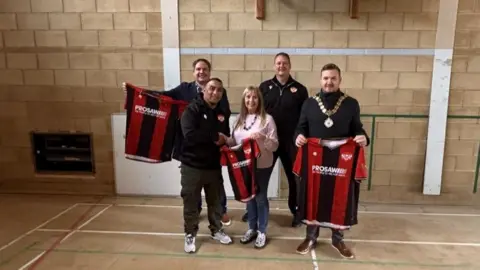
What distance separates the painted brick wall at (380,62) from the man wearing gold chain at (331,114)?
51.0 inches

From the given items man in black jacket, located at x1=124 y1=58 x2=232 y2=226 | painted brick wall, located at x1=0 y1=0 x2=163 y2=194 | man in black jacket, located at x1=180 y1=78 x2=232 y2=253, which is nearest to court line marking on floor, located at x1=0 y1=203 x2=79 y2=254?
painted brick wall, located at x1=0 y1=0 x2=163 y2=194

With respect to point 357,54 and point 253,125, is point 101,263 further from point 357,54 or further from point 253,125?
point 357,54

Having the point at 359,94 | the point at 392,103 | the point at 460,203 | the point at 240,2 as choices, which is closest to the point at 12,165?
the point at 240,2

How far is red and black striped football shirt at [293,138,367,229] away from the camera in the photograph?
289 centimetres

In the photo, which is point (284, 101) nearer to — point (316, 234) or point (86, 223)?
point (316, 234)

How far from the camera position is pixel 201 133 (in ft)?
9.57

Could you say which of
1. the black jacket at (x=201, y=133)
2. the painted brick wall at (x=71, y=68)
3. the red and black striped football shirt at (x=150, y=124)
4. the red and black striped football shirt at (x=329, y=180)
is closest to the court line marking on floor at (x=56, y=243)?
the painted brick wall at (x=71, y=68)

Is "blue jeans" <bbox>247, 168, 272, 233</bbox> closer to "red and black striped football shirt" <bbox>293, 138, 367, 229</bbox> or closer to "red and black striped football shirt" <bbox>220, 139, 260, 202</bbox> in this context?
"red and black striped football shirt" <bbox>220, 139, 260, 202</bbox>

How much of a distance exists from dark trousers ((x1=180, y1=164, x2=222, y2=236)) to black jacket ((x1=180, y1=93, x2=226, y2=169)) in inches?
2.4

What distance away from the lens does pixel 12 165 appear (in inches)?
182

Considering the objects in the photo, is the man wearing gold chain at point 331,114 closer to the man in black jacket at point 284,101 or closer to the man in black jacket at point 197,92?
the man in black jacket at point 284,101

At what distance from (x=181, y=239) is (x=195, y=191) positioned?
0.60m

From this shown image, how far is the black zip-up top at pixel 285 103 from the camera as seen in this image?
3.28 m

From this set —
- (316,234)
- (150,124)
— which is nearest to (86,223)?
(150,124)
